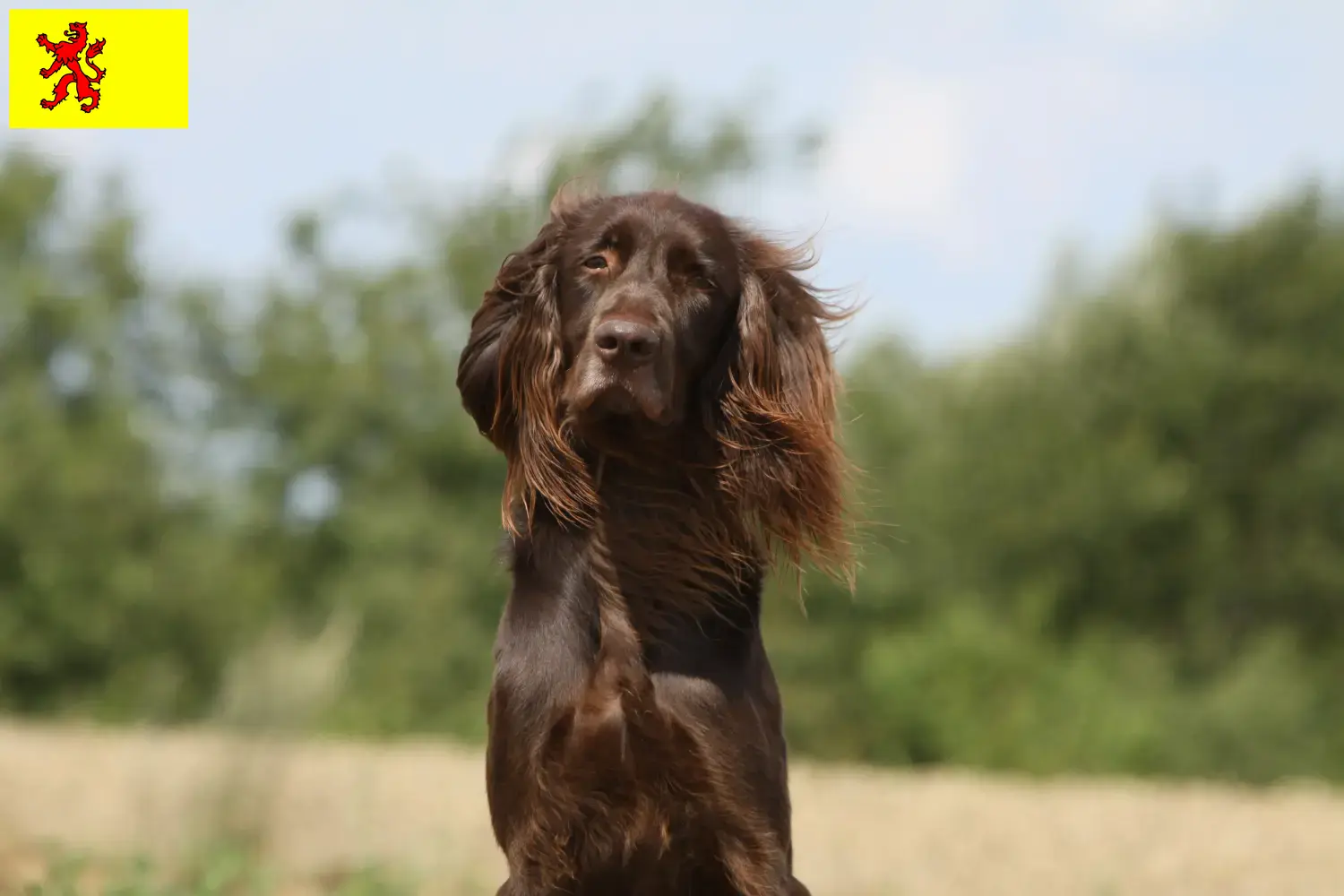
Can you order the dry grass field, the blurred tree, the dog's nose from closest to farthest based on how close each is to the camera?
the dog's nose < the dry grass field < the blurred tree

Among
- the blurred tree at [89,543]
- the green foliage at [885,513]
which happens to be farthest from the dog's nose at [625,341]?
the blurred tree at [89,543]

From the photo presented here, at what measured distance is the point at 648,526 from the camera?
3.59 meters

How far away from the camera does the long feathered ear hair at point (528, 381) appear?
3553 millimetres

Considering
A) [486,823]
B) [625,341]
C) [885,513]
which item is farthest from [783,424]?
[885,513]

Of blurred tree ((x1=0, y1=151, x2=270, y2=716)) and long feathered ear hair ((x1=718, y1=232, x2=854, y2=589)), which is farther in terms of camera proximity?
blurred tree ((x1=0, y1=151, x2=270, y2=716))

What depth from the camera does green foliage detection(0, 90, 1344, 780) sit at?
82.4 ft

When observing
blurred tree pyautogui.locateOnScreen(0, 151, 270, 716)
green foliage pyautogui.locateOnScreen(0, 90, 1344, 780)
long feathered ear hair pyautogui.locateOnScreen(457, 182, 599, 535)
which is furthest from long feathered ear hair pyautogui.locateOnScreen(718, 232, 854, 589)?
blurred tree pyautogui.locateOnScreen(0, 151, 270, 716)

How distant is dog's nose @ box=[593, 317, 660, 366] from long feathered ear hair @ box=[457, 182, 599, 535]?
299 mm

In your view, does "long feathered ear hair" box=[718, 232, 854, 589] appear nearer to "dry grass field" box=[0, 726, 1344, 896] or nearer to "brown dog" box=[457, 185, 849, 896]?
"brown dog" box=[457, 185, 849, 896]

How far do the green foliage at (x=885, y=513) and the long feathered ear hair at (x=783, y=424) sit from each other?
2010 centimetres

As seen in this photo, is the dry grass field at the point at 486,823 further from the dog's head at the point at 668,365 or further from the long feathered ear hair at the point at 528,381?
the dog's head at the point at 668,365

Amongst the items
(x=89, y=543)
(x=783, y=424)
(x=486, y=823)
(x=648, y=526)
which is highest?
(x=783, y=424)

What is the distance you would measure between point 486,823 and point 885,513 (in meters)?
18.5

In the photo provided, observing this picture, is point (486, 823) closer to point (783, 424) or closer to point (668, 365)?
point (783, 424)
